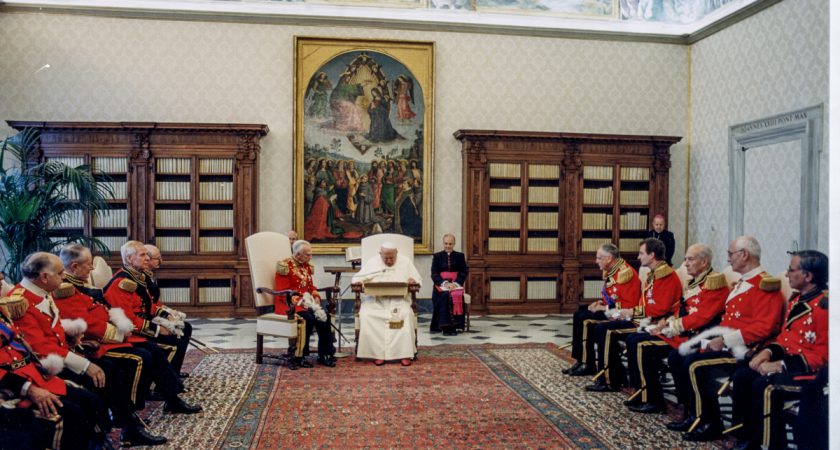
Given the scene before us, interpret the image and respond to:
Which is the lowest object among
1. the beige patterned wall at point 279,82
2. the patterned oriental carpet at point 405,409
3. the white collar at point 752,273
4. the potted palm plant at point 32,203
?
the patterned oriental carpet at point 405,409

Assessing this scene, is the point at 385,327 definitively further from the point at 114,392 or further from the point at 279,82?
the point at 279,82

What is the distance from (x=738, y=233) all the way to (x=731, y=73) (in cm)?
242

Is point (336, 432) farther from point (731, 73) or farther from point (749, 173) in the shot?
point (731, 73)

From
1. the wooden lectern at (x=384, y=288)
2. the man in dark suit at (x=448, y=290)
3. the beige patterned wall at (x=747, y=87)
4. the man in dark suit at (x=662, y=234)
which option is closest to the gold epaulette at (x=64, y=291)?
the wooden lectern at (x=384, y=288)

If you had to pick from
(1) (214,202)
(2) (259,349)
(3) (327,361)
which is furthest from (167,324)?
(1) (214,202)

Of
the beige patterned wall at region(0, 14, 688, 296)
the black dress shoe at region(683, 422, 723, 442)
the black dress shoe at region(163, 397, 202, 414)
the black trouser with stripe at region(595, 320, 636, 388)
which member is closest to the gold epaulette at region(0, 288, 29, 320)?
the black dress shoe at region(163, 397, 202, 414)

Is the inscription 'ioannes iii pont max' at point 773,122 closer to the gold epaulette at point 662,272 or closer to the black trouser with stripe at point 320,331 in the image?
the gold epaulette at point 662,272

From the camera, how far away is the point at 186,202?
32.2 feet

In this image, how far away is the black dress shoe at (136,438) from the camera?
4.21 metres

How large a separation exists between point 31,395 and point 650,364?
13.7 feet

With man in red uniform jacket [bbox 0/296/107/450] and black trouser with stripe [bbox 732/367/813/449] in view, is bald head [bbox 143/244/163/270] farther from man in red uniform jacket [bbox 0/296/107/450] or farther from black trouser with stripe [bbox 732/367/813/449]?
black trouser with stripe [bbox 732/367/813/449]

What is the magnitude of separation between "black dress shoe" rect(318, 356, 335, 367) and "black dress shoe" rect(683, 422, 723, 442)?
3.50 metres

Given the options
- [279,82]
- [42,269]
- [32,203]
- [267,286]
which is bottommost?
[267,286]

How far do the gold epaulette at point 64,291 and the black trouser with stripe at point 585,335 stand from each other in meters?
4.35
